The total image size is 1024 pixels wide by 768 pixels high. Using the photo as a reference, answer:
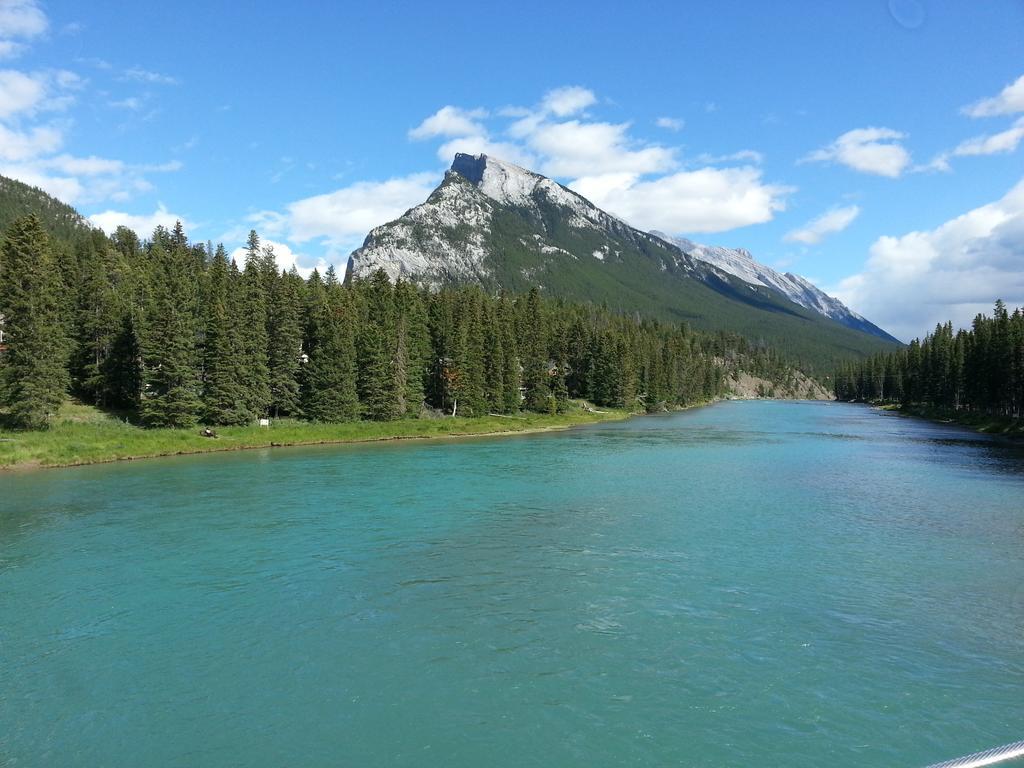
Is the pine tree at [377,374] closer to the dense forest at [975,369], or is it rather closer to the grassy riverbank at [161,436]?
the grassy riverbank at [161,436]

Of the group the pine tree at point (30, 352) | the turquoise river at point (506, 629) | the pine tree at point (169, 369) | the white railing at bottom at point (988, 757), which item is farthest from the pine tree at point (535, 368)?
the white railing at bottom at point (988, 757)

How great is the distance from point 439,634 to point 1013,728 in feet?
43.7

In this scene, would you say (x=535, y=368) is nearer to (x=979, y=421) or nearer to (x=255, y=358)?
(x=255, y=358)

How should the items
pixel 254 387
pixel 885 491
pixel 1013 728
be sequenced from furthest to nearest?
1. pixel 254 387
2. pixel 885 491
3. pixel 1013 728

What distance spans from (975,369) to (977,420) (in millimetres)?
16523

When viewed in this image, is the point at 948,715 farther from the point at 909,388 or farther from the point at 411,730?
the point at 909,388

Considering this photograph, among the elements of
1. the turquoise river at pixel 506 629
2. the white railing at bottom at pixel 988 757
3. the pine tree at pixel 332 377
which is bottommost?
the turquoise river at pixel 506 629

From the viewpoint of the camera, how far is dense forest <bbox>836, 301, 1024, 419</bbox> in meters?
105

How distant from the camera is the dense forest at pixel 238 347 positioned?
2397 inches

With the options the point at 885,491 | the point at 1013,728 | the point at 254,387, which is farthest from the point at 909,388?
the point at 1013,728

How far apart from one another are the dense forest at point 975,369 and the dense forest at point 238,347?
73611 mm

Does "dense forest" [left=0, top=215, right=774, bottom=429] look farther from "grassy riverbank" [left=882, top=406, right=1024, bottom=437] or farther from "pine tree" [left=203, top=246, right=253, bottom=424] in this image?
"grassy riverbank" [left=882, top=406, right=1024, bottom=437]

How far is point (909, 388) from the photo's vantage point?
183000 mm

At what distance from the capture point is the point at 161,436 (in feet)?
206
